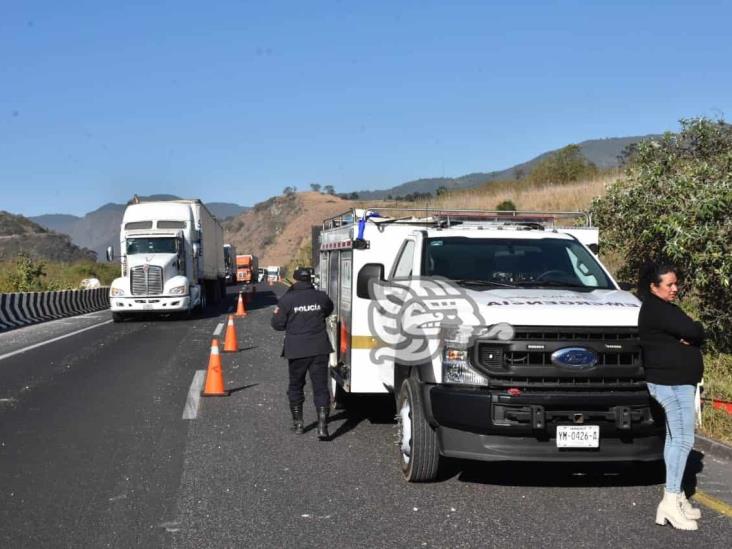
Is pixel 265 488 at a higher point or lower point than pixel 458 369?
lower

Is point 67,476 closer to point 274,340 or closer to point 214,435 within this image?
point 214,435

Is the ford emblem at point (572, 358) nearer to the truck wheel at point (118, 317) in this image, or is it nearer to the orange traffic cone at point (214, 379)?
the orange traffic cone at point (214, 379)

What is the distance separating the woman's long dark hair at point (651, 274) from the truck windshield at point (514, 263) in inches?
54.8

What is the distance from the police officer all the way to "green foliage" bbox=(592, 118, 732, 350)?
534 cm

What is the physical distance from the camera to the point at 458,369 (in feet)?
20.1

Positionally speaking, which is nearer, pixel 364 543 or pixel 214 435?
pixel 364 543

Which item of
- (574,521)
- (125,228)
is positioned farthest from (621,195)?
Answer: (125,228)

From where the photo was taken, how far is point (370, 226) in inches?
345

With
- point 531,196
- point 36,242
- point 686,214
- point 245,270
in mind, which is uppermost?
point 36,242

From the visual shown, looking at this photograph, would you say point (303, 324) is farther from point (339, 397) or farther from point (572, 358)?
point (572, 358)

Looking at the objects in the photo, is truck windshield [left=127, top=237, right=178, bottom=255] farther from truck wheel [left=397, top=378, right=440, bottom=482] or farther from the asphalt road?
truck wheel [left=397, top=378, right=440, bottom=482]

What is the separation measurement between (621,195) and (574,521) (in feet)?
30.9

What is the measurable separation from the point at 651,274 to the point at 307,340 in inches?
150

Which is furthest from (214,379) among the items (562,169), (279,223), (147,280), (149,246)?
(279,223)
